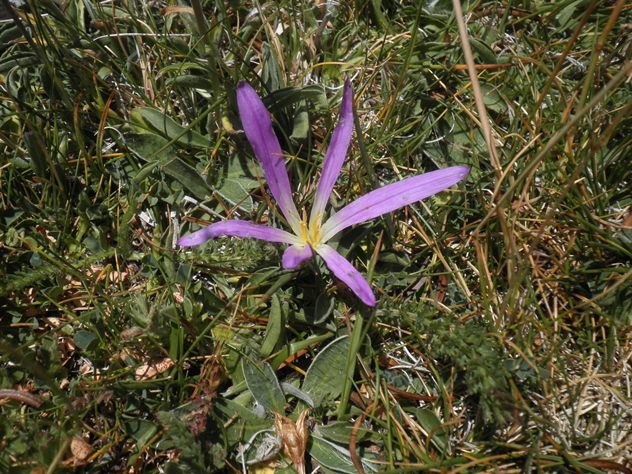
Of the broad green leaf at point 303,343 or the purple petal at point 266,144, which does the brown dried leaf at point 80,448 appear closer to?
the broad green leaf at point 303,343

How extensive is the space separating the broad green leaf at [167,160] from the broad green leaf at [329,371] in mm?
868

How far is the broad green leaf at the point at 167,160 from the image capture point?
244 centimetres

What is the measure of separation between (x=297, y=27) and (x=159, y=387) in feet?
5.63

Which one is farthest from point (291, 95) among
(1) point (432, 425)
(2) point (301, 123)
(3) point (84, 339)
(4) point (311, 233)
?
(1) point (432, 425)

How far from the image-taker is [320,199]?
2215 mm

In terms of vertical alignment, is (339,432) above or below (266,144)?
below

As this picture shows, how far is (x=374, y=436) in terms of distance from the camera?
2127 mm

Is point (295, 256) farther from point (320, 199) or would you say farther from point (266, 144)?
point (266, 144)

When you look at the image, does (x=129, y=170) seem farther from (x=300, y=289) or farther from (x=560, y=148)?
(x=560, y=148)

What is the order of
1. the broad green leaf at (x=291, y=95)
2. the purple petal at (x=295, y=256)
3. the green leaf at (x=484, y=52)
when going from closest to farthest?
the purple petal at (x=295, y=256) < the broad green leaf at (x=291, y=95) < the green leaf at (x=484, y=52)

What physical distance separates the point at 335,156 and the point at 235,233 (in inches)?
19.1

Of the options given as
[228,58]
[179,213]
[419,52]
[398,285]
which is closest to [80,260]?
[179,213]

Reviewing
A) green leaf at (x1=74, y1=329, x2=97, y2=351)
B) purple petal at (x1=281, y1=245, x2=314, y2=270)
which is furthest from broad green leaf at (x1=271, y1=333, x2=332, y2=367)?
green leaf at (x1=74, y1=329, x2=97, y2=351)

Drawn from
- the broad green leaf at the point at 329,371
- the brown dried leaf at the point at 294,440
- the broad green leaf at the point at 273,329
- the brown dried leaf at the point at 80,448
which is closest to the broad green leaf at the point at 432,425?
the broad green leaf at the point at 329,371
